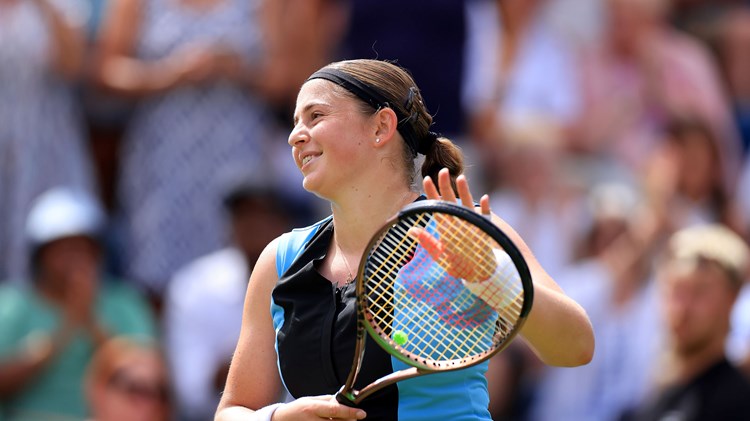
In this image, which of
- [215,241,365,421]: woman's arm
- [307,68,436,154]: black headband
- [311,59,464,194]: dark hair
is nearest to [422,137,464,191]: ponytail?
[311,59,464,194]: dark hair

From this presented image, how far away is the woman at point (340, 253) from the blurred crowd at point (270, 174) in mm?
3082

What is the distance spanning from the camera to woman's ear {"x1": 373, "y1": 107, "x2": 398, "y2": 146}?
12.0ft

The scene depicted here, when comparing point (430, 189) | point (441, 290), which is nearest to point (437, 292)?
point (441, 290)

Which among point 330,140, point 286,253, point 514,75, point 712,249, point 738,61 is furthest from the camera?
point 738,61

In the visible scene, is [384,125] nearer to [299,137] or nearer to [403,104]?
[403,104]

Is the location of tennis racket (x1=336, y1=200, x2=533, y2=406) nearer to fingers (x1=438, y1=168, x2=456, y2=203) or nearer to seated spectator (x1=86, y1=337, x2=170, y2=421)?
Result: fingers (x1=438, y1=168, x2=456, y2=203)

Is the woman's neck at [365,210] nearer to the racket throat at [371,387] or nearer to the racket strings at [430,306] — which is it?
the racket strings at [430,306]

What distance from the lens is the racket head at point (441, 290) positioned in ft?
10.7

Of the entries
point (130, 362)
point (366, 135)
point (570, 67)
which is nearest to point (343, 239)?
point (366, 135)

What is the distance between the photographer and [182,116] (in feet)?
25.7

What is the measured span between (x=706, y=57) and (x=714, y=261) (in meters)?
2.93

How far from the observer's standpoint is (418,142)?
3773 mm

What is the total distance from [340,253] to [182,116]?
14.0 ft

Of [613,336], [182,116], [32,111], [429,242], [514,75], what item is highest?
[32,111]
